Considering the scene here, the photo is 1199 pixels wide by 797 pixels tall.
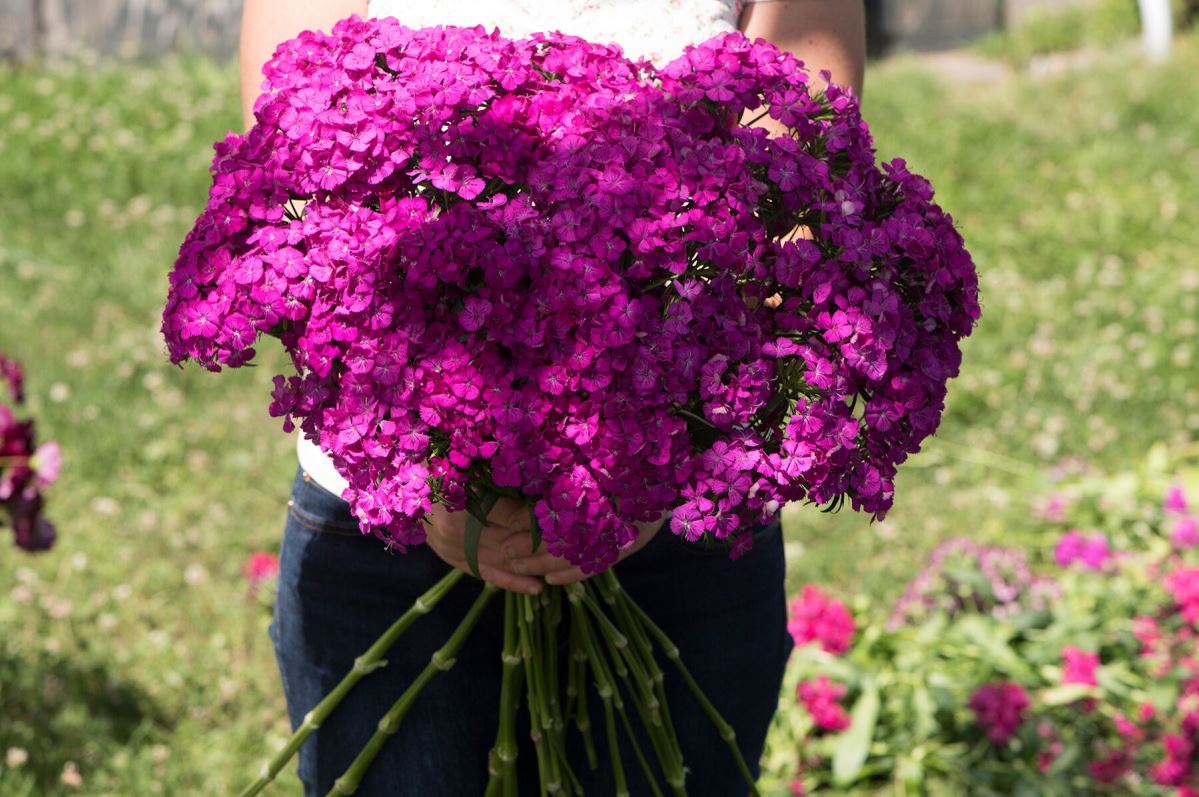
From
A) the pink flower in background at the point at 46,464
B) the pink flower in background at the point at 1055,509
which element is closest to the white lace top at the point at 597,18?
the pink flower in background at the point at 46,464

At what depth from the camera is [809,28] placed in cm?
180

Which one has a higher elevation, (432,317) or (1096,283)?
(1096,283)

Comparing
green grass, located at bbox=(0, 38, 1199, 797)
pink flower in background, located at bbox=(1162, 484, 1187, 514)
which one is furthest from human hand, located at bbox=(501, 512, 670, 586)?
pink flower in background, located at bbox=(1162, 484, 1187, 514)

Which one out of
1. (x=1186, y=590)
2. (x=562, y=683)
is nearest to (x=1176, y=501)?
(x=1186, y=590)

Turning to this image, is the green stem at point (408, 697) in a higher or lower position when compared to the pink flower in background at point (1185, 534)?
lower

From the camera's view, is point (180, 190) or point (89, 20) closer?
point (180, 190)

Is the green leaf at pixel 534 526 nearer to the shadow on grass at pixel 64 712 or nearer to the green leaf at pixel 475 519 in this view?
the green leaf at pixel 475 519

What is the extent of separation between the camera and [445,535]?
5.28 feet

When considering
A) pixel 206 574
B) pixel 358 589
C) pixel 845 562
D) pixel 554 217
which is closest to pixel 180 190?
pixel 206 574

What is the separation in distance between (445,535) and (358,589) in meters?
0.29

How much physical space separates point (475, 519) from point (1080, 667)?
2.27 meters

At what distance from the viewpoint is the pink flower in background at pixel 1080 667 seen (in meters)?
3.32

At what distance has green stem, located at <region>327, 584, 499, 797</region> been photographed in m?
1.72

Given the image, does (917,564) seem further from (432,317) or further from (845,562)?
(432,317)
